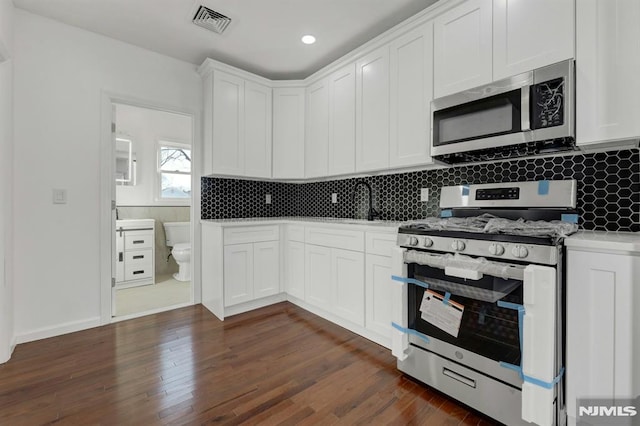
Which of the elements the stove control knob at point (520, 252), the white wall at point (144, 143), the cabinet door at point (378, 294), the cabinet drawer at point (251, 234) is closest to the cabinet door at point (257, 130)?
the cabinet drawer at point (251, 234)

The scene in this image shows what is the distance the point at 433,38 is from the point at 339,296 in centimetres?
218

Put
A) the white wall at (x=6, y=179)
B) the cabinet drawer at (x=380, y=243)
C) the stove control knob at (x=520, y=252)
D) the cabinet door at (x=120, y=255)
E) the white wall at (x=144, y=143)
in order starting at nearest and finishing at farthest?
the stove control knob at (x=520, y=252), the white wall at (x=6, y=179), the cabinet drawer at (x=380, y=243), the cabinet door at (x=120, y=255), the white wall at (x=144, y=143)

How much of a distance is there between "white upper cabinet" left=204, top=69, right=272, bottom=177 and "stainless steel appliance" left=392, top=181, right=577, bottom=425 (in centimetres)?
205

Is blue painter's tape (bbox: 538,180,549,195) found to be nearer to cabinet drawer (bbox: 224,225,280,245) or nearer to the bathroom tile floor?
cabinet drawer (bbox: 224,225,280,245)

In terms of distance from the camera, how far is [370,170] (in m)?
2.68

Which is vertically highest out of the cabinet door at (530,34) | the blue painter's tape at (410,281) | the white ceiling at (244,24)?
the white ceiling at (244,24)

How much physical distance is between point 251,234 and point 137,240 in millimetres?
2022

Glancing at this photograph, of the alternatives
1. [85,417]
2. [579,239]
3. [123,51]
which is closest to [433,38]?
[579,239]

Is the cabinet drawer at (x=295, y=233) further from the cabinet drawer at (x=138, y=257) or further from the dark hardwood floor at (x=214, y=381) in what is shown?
the cabinet drawer at (x=138, y=257)

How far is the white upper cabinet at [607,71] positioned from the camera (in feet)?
4.69

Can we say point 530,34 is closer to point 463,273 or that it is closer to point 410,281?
point 463,273

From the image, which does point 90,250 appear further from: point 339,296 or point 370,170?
point 370,170

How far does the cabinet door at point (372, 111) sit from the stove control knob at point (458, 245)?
106 cm

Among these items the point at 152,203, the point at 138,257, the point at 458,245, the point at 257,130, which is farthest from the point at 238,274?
the point at 152,203
